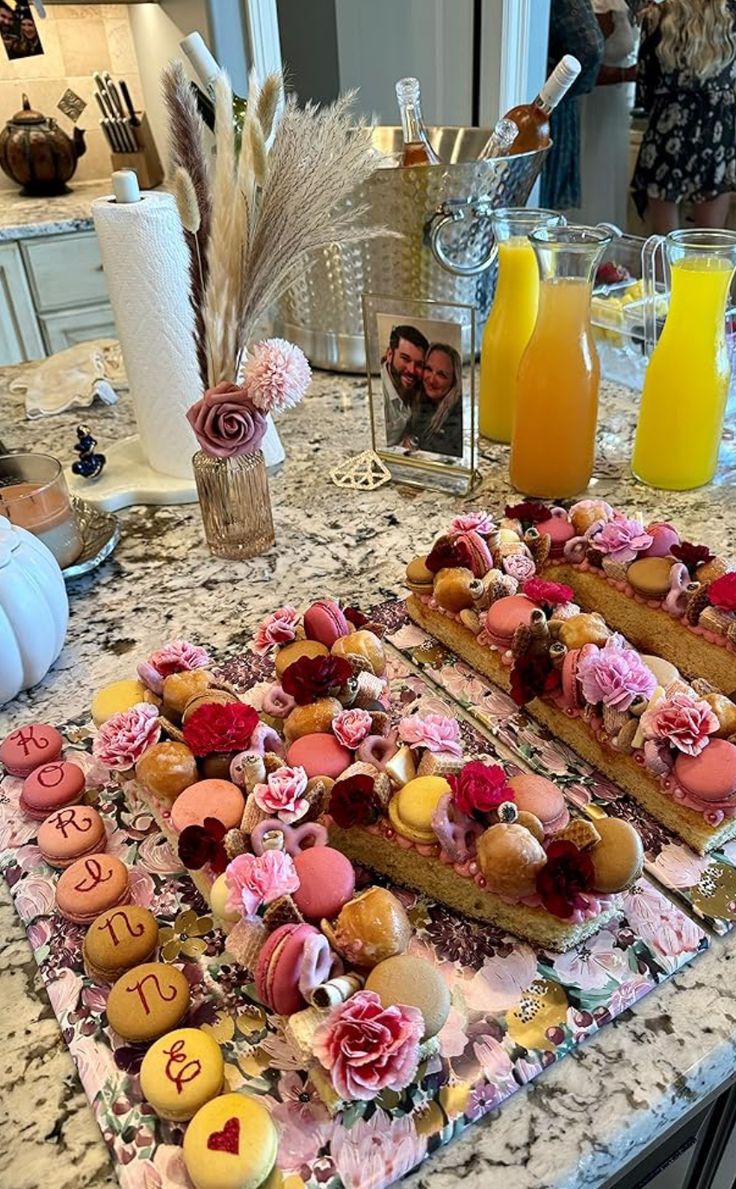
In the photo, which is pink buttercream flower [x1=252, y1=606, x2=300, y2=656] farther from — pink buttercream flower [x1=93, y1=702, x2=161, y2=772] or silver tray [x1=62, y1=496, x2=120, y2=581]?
silver tray [x1=62, y1=496, x2=120, y2=581]

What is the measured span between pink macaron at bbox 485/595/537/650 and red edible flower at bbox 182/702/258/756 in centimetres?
23

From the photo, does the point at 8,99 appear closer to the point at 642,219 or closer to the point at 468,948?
the point at 642,219

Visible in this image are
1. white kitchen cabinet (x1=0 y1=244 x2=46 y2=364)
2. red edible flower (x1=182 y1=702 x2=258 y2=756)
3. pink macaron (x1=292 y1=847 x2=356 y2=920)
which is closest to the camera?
pink macaron (x1=292 y1=847 x2=356 y2=920)

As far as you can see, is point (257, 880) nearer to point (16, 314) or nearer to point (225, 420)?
point (225, 420)

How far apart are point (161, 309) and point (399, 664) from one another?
1.87 feet

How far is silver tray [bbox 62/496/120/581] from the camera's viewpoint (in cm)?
98

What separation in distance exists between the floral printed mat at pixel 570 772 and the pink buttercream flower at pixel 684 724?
6cm

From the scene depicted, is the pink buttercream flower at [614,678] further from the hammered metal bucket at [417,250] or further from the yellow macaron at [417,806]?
the hammered metal bucket at [417,250]

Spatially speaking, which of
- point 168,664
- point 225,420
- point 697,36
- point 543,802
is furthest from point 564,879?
point 697,36

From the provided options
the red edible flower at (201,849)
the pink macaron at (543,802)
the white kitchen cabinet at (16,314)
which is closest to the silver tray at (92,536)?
the red edible flower at (201,849)

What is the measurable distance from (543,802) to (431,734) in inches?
3.9

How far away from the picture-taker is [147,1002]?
1.68 ft

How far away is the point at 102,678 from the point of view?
848 millimetres

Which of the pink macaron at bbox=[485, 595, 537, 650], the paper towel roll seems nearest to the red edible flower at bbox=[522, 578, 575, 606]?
the pink macaron at bbox=[485, 595, 537, 650]
